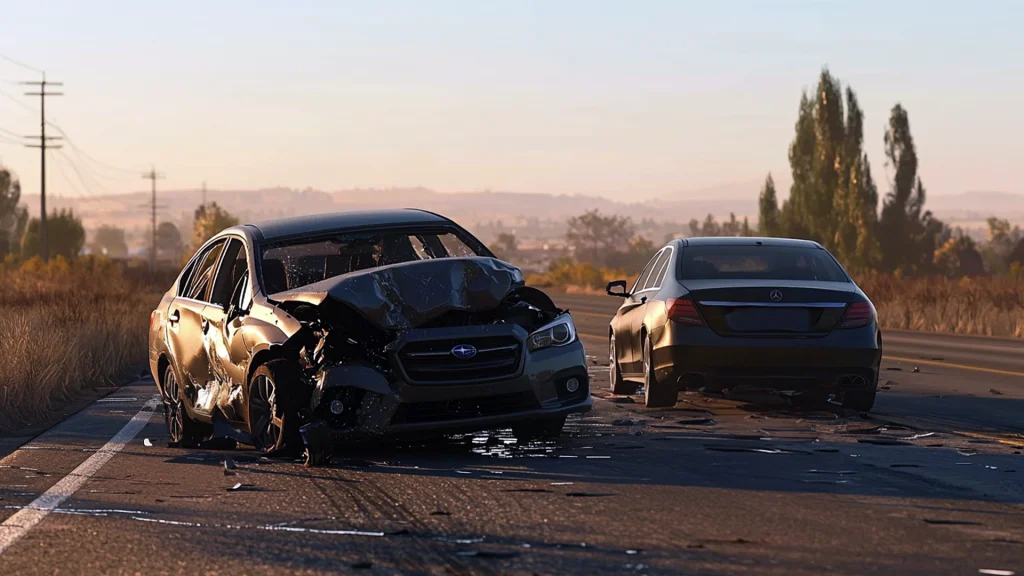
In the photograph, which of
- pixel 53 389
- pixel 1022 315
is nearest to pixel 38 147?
pixel 1022 315

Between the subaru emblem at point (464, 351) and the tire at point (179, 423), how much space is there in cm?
242

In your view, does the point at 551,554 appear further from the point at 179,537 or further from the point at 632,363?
the point at 632,363

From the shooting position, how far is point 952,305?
101ft

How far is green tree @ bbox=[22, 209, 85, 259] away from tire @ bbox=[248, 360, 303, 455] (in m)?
93.6

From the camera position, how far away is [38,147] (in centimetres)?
7925

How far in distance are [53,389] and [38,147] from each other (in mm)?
67168

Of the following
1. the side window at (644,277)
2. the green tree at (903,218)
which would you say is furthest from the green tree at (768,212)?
the side window at (644,277)

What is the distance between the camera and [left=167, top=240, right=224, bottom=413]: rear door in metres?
10.9

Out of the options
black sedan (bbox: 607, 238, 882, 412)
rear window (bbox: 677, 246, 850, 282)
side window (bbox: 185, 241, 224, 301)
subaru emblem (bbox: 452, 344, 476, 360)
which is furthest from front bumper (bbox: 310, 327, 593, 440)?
rear window (bbox: 677, 246, 850, 282)

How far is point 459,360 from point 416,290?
54 cm

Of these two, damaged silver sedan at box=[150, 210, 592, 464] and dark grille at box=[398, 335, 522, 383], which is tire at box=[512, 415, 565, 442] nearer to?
damaged silver sedan at box=[150, 210, 592, 464]

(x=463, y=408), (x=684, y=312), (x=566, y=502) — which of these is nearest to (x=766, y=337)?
(x=684, y=312)

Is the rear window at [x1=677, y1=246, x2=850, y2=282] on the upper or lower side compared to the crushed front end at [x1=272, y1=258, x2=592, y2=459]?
upper

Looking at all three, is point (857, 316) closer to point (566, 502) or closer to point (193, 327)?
point (566, 502)
